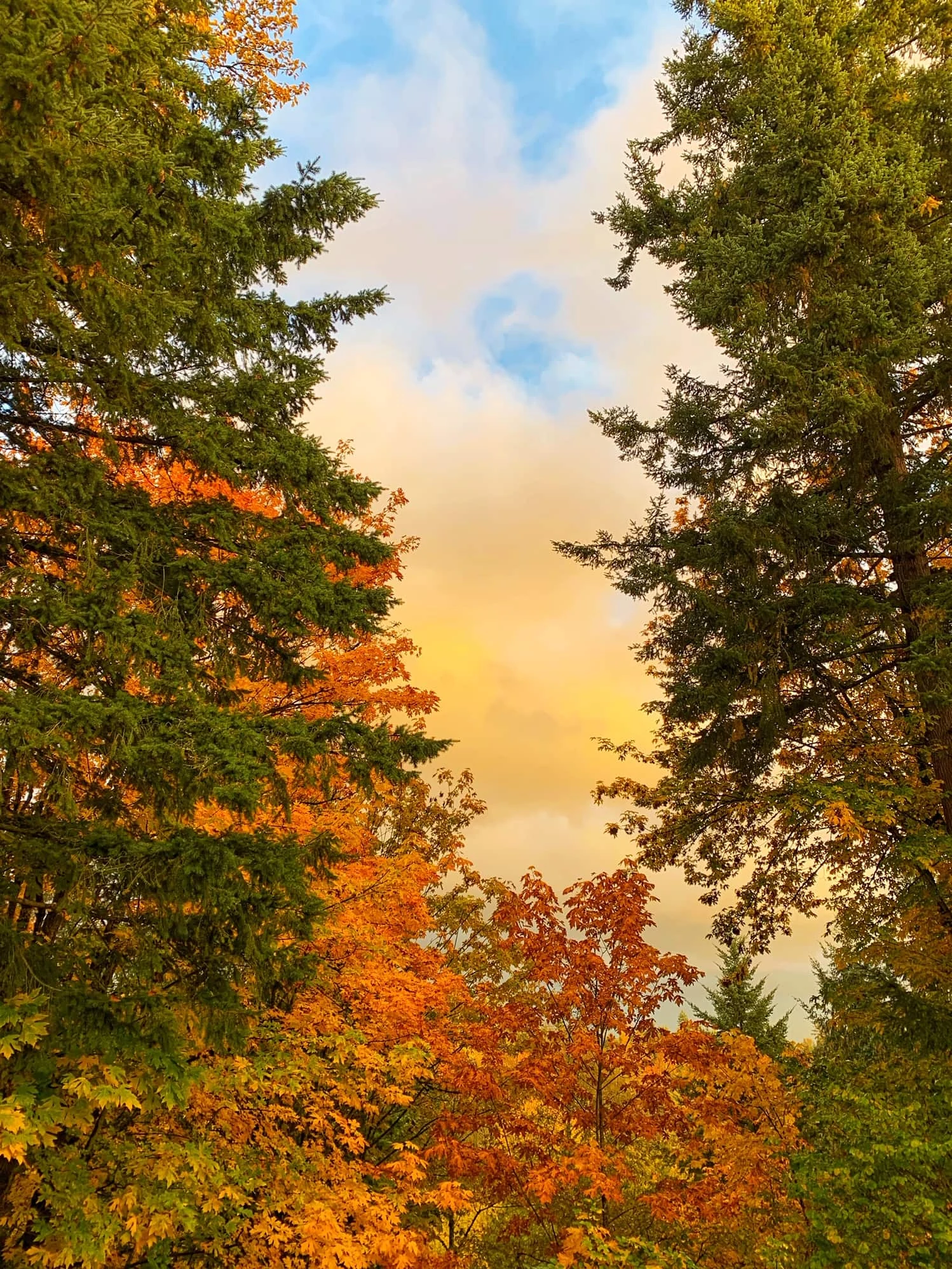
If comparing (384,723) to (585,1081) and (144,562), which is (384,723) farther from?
(585,1081)

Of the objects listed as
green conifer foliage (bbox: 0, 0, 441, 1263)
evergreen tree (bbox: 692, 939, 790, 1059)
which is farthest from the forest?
evergreen tree (bbox: 692, 939, 790, 1059)

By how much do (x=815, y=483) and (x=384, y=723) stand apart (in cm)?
1106

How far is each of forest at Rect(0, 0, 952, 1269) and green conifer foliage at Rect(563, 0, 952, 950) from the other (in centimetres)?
9

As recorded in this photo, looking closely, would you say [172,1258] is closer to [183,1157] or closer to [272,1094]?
[272,1094]

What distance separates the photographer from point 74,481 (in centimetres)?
683

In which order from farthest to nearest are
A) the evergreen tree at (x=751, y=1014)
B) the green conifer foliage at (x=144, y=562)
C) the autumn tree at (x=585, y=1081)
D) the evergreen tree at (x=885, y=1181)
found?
1. the evergreen tree at (x=751, y=1014)
2. the autumn tree at (x=585, y=1081)
3. the evergreen tree at (x=885, y=1181)
4. the green conifer foliage at (x=144, y=562)

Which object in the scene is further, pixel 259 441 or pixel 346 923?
pixel 346 923

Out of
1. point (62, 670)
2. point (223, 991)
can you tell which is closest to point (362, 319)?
point (62, 670)

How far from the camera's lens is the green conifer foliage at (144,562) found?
18.1 ft

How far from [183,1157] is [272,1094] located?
2138 mm

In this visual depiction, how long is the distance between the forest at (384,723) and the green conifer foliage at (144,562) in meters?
0.05

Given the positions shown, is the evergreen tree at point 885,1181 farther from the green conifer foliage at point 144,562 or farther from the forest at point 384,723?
the green conifer foliage at point 144,562

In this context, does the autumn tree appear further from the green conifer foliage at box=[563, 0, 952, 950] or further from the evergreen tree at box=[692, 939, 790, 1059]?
the evergreen tree at box=[692, 939, 790, 1059]

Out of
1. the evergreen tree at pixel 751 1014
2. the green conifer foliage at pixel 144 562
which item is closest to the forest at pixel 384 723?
the green conifer foliage at pixel 144 562
